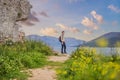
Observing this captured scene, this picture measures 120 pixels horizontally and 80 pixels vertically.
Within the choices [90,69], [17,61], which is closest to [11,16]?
[17,61]

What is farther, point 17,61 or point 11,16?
point 11,16

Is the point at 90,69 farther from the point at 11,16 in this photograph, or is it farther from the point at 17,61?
the point at 11,16

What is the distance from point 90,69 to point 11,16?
1476cm

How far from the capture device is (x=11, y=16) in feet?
72.4

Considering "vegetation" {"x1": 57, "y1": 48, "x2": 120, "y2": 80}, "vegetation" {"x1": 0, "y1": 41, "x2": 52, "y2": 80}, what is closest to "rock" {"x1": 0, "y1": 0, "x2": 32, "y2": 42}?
"vegetation" {"x1": 0, "y1": 41, "x2": 52, "y2": 80}

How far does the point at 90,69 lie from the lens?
7.86 m

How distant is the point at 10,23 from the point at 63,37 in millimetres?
4862

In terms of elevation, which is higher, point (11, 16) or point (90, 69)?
point (11, 16)

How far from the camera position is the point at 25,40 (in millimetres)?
23766

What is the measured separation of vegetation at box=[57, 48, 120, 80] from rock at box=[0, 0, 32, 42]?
14.0 feet

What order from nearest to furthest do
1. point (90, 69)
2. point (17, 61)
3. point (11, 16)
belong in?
point (90, 69) < point (17, 61) < point (11, 16)

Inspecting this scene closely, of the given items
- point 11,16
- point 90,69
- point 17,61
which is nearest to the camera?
point 90,69

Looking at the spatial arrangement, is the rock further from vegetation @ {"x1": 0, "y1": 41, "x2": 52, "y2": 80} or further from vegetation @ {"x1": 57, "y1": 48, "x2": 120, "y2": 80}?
vegetation @ {"x1": 57, "y1": 48, "x2": 120, "y2": 80}

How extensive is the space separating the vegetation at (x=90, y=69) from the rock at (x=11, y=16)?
14.0 ft
